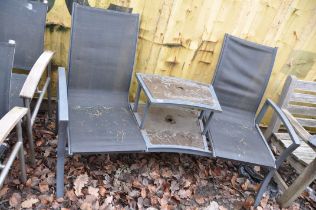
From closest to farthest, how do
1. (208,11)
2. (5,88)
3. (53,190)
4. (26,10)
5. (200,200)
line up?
(5,88) → (53,190) → (26,10) → (200,200) → (208,11)

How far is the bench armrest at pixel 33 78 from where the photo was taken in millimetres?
2045

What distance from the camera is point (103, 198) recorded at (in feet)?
8.26

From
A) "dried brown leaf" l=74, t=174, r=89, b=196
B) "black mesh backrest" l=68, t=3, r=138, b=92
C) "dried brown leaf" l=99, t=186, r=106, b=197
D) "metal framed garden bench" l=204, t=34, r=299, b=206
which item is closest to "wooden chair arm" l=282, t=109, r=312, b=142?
"metal framed garden bench" l=204, t=34, r=299, b=206

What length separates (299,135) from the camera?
2842mm

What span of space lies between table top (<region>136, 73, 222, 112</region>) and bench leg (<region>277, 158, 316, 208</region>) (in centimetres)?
96

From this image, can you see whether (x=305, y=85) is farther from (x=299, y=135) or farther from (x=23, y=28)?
(x=23, y=28)

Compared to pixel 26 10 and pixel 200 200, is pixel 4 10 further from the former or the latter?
pixel 200 200

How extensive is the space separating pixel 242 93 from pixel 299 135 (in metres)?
0.75

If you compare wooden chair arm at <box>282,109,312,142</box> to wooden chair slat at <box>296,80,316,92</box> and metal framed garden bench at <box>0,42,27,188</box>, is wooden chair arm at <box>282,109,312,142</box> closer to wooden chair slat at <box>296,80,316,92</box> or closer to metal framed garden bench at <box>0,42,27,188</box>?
wooden chair slat at <box>296,80,316,92</box>

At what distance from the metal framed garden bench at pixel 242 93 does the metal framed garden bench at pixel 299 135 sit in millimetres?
188

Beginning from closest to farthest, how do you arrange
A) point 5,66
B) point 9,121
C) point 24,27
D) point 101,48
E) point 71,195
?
point 9,121 < point 5,66 < point 71,195 < point 24,27 < point 101,48

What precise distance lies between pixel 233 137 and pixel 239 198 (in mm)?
637

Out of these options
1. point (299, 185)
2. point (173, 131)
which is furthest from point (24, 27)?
point (299, 185)

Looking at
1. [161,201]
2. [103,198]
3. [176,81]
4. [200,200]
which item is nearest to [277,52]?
[176,81]
